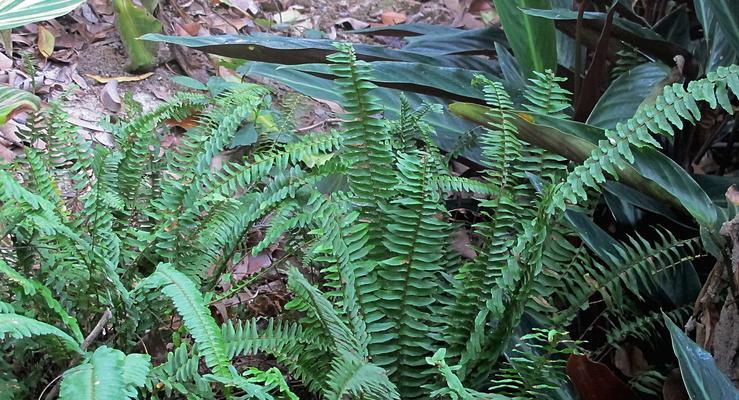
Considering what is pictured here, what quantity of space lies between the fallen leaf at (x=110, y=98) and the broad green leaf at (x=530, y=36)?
122 centimetres

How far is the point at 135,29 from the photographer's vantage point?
2.41 meters

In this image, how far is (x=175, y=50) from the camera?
8.39 feet

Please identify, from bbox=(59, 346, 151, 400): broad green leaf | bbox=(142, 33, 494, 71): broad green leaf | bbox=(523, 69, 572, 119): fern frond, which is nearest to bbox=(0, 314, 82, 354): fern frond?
bbox=(59, 346, 151, 400): broad green leaf

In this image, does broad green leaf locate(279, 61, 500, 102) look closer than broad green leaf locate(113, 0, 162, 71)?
Yes

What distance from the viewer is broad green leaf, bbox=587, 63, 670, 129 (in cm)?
177

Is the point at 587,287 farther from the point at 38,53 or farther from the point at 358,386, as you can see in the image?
the point at 38,53

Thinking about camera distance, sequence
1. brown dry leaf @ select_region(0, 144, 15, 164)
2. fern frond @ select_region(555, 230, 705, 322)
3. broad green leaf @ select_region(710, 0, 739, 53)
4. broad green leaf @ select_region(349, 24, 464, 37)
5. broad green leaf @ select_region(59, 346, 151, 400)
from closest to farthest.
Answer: broad green leaf @ select_region(59, 346, 151, 400)
fern frond @ select_region(555, 230, 705, 322)
broad green leaf @ select_region(710, 0, 739, 53)
brown dry leaf @ select_region(0, 144, 15, 164)
broad green leaf @ select_region(349, 24, 464, 37)

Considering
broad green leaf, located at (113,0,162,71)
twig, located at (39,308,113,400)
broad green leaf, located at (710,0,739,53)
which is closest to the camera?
twig, located at (39,308,113,400)

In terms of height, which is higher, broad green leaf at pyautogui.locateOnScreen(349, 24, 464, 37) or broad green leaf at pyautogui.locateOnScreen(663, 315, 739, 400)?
broad green leaf at pyautogui.locateOnScreen(349, 24, 464, 37)

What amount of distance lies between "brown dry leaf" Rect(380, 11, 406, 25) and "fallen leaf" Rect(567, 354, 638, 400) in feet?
7.68

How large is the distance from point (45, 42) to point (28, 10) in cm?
90

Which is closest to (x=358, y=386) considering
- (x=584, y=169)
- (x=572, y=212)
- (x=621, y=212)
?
(x=584, y=169)

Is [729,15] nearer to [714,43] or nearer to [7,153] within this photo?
[714,43]

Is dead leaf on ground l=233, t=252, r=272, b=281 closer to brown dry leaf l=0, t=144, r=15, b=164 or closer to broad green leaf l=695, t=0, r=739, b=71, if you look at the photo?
brown dry leaf l=0, t=144, r=15, b=164
